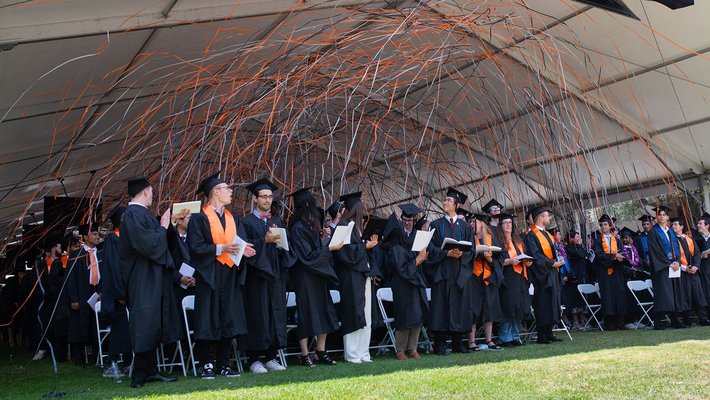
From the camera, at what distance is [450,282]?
851 cm

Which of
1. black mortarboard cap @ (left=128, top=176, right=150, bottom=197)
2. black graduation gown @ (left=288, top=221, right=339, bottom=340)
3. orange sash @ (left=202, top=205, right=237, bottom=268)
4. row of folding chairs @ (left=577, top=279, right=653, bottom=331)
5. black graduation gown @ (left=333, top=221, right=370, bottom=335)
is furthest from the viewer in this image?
row of folding chairs @ (left=577, top=279, right=653, bottom=331)

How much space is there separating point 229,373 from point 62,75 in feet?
13.6

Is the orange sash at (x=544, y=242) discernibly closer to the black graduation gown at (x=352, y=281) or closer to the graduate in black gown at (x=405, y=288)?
the graduate in black gown at (x=405, y=288)

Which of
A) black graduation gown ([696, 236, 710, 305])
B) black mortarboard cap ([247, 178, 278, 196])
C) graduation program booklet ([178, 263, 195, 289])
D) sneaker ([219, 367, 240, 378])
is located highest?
black mortarboard cap ([247, 178, 278, 196])

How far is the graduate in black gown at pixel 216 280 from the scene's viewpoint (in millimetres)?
6477

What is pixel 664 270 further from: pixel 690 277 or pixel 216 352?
pixel 216 352

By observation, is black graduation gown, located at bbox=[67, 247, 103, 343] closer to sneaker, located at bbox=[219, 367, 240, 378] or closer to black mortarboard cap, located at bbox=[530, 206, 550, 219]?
sneaker, located at bbox=[219, 367, 240, 378]

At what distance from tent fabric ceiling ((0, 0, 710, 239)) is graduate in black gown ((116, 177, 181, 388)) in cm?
94

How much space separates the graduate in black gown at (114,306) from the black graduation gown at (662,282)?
7519 millimetres

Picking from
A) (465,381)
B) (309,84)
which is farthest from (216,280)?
(465,381)

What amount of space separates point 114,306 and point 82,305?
2.62 metres

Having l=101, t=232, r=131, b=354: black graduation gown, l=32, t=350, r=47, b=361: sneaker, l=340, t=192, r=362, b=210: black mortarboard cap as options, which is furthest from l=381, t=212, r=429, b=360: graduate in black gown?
l=32, t=350, r=47, b=361: sneaker

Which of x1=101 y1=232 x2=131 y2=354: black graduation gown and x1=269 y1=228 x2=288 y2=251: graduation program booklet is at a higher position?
x1=269 y1=228 x2=288 y2=251: graduation program booklet

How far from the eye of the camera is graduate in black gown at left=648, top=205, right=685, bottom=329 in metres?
11.2
